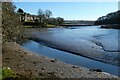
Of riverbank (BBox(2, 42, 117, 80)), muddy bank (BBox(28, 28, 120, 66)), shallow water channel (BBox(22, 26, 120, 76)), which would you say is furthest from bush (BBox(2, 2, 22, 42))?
muddy bank (BBox(28, 28, 120, 66))

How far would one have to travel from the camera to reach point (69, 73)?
726 inches

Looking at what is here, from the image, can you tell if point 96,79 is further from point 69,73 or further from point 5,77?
point 5,77

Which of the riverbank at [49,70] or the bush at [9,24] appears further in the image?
the bush at [9,24]

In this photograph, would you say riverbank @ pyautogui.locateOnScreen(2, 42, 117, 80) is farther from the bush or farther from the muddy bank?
the muddy bank

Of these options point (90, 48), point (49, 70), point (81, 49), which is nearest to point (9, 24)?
point (49, 70)

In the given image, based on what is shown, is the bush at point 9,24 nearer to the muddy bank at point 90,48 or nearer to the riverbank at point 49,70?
the riverbank at point 49,70

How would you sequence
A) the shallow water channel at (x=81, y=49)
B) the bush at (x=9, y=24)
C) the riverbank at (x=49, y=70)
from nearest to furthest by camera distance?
the riverbank at (x=49, y=70) < the bush at (x=9, y=24) < the shallow water channel at (x=81, y=49)

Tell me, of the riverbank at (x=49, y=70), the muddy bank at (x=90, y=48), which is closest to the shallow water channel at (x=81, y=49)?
the muddy bank at (x=90, y=48)

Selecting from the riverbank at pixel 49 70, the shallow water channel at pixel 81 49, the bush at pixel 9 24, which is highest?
the bush at pixel 9 24

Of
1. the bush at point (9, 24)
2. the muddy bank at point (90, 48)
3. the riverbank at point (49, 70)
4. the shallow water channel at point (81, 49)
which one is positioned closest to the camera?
the riverbank at point (49, 70)

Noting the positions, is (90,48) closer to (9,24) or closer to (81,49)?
(81,49)

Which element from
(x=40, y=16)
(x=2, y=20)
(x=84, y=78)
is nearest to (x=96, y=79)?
(x=84, y=78)

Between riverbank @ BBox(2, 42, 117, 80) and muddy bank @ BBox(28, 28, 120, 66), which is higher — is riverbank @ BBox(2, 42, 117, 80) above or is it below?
above

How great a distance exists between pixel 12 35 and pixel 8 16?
2.22 meters
